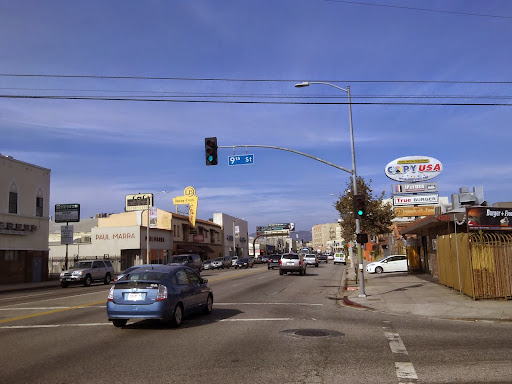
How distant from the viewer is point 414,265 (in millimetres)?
34938

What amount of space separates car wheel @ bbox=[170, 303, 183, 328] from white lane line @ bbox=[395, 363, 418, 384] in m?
5.80

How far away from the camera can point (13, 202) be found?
121 feet

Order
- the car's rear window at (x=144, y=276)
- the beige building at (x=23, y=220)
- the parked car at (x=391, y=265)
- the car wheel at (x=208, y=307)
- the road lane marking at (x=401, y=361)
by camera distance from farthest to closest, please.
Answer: the parked car at (x=391, y=265) < the beige building at (x=23, y=220) < the car wheel at (x=208, y=307) < the car's rear window at (x=144, y=276) < the road lane marking at (x=401, y=361)

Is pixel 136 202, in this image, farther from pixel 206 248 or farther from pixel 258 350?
pixel 258 350

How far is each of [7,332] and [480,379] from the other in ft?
34.6

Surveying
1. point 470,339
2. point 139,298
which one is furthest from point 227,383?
point 470,339

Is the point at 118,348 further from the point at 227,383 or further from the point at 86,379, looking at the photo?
the point at 227,383

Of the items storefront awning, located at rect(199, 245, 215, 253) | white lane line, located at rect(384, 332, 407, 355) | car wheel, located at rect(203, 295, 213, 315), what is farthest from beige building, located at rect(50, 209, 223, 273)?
white lane line, located at rect(384, 332, 407, 355)

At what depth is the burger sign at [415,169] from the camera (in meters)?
35.9

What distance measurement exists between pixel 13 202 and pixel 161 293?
1220 inches

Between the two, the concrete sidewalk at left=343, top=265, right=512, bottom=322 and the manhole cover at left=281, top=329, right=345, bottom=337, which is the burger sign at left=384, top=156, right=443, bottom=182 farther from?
the manhole cover at left=281, top=329, right=345, bottom=337

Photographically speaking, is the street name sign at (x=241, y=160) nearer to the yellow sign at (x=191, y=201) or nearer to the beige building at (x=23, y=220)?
the beige building at (x=23, y=220)

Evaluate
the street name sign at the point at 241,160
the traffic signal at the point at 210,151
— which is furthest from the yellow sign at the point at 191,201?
the traffic signal at the point at 210,151

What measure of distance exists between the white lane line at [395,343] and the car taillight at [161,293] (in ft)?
17.3
